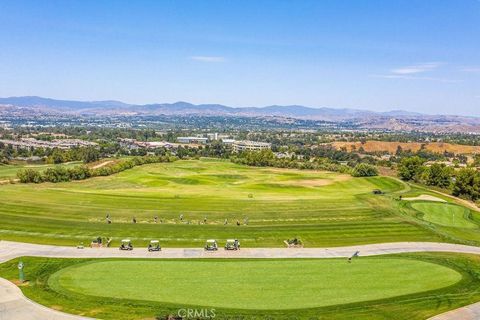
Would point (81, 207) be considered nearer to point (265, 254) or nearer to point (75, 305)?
point (265, 254)

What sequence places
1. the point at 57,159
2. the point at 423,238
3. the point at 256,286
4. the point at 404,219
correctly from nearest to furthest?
1. the point at 256,286
2. the point at 423,238
3. the point at 404,219
4. the point at 57,159

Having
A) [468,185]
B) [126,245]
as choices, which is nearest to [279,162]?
[468,185]

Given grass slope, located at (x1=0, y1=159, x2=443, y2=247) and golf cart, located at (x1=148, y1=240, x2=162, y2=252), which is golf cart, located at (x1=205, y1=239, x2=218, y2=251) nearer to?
grass slope, located at (x1=0, y1=159, x2=443, y2=247)

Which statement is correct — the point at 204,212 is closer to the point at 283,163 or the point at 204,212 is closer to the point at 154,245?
the point at 154,245

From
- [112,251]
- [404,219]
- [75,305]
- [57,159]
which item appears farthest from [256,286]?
[57,159]

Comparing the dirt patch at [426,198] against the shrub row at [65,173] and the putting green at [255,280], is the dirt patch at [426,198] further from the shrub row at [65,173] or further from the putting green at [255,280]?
the shrub row at [65,173]

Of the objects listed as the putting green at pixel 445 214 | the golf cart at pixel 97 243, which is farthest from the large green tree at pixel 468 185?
the golf cart at pixel 97 243

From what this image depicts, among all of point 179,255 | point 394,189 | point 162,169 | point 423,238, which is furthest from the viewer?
point 162,169
